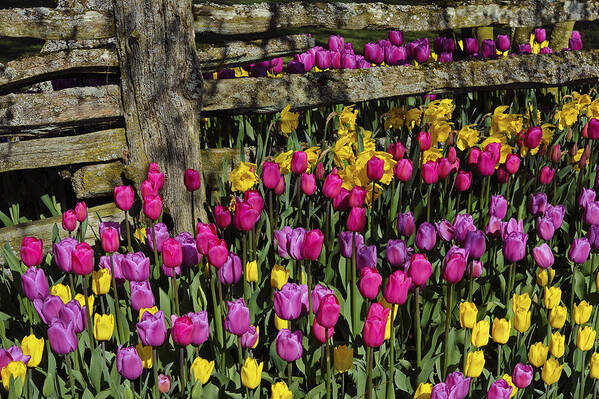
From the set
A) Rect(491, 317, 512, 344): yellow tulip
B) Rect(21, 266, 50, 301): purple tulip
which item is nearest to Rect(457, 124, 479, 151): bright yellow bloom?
Rect(491, 317, 512, 344): yellow tulip

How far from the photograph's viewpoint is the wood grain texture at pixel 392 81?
11.7 ft

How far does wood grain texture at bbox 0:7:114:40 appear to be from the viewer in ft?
10.8

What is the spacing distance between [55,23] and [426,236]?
2018 mm

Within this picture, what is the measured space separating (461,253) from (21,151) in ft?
7.46

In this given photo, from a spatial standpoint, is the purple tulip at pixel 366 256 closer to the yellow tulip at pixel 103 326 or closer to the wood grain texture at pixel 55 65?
the yellow tulip at pixel 103 326

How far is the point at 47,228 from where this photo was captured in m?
3.50

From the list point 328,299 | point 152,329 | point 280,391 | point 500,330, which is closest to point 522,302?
point 500,330

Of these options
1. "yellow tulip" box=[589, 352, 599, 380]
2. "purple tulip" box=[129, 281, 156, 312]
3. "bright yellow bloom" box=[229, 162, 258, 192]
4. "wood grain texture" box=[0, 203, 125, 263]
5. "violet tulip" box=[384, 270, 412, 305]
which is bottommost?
"wood grain texture" box=[0, 203, 125, 263]

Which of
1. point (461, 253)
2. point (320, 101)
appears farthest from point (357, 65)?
point (461, 253)

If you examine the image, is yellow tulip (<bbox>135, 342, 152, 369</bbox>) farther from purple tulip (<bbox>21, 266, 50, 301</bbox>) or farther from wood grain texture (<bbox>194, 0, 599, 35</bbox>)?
wood grain texture (<bbox>194, 0, 599, 35</bbox>)

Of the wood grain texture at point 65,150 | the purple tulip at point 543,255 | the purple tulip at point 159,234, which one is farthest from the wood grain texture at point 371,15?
the purple tulip at point 543,255

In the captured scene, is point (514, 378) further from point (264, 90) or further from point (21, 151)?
point (21, 151)

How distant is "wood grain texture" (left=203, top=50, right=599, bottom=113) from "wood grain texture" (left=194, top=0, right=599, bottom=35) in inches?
13.7

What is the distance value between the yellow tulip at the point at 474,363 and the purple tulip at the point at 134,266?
1102 mm
